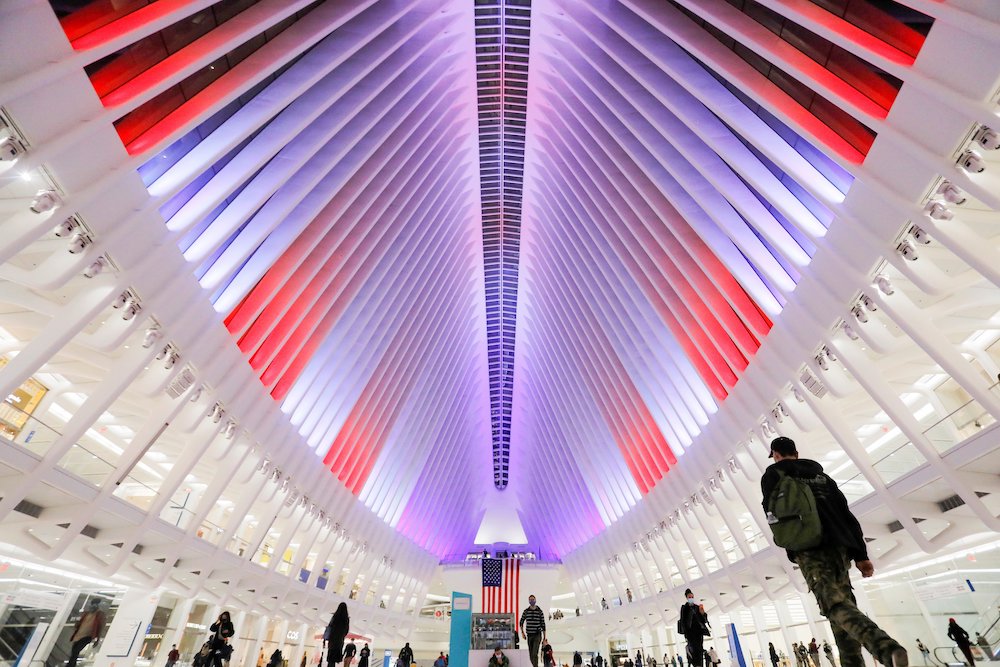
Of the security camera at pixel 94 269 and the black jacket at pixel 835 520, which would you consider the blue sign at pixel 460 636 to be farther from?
the black jacket at pixel 835 520

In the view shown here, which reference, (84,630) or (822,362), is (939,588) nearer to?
(822,362)

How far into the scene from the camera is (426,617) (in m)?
47.0

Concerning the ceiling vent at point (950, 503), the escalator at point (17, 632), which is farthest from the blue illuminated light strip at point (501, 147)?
Result: the escalator at point (17, 632)

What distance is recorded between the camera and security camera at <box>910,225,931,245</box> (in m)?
8.09

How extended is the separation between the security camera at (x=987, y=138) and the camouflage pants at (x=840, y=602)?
6016mm

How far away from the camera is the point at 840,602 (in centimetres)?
338

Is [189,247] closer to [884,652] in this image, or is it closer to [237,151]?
[237,151]

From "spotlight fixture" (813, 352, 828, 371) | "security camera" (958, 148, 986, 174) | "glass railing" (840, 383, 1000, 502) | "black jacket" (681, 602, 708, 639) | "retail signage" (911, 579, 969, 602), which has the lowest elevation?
"black jacket" (681, 602, 708, 639)

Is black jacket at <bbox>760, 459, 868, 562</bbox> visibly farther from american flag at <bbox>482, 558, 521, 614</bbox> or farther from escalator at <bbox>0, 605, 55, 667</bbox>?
american flag at <bbox>482, 558, 521, 614</bbox>

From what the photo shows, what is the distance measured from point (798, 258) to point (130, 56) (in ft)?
38.5

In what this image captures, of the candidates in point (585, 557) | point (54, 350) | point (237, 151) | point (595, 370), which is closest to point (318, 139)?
point (237, 151)

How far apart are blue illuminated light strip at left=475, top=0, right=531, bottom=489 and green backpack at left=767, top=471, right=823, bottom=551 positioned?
15.9 m

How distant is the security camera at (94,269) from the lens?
8.38 m

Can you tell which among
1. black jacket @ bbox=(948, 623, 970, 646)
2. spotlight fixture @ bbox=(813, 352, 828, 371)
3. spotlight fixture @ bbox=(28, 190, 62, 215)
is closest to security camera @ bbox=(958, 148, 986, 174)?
spotlight fixture @ bbox=(813, 352, 828, 371)
